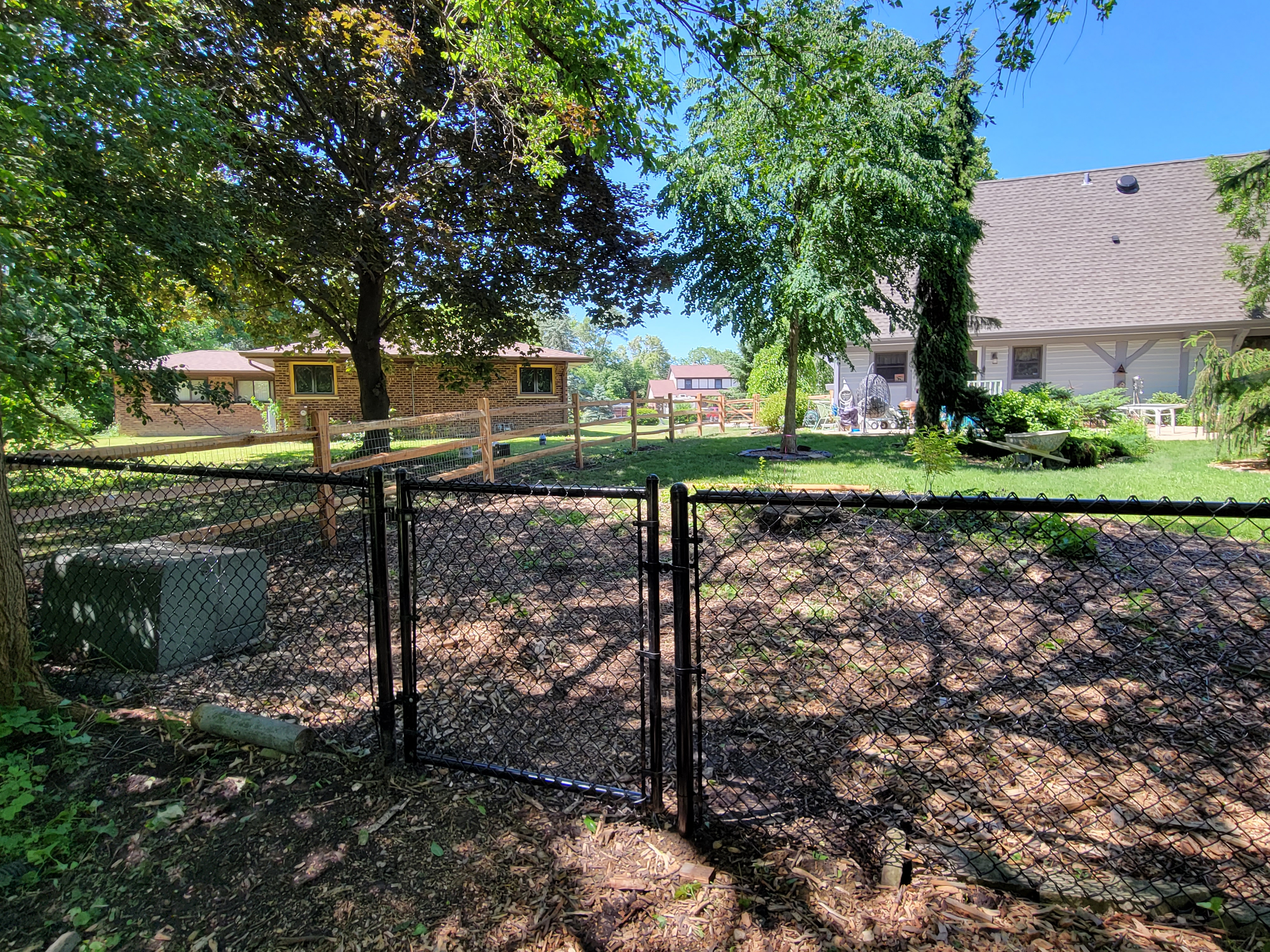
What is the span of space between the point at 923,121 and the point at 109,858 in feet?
44.5

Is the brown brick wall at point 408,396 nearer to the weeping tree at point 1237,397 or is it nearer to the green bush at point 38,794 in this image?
the weeping tree at point 1237,397

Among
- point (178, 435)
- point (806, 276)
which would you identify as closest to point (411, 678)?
point (806, 276)

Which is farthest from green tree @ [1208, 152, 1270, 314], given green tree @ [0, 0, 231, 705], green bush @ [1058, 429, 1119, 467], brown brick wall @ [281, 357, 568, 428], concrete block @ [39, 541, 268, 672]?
Answer: brown brick wall @ [281, 357, 568, 428]

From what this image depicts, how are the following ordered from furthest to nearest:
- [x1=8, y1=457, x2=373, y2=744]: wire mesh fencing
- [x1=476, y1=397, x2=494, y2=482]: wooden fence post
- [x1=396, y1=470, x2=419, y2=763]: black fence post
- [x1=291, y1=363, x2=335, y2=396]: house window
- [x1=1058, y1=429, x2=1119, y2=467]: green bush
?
[x1=291, y1=363, x2=335, y2=396]: house window < [x1=1058, y1=429, x2=1119, y2=467]: green bush < [x1=476, y1=397, x2=494, y2=482]: wooden fence post < [x1=8, y1=457, x2=373, y2=744]: wire mesh fencing < [x1=396, y1=470, x2=419, y2=763]: black fence post

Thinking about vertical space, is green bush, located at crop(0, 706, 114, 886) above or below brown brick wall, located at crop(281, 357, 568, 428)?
below

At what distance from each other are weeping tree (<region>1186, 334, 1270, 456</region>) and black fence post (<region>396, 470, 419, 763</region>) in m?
9.99

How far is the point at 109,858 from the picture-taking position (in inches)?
85.8

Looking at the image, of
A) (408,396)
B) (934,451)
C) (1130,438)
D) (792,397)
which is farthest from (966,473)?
(408,396)

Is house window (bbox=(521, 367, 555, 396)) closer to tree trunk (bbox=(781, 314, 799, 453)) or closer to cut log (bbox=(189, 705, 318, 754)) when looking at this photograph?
tree trunk (bbox=(781, 314, 799, 453))

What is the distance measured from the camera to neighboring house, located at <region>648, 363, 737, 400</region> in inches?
3100

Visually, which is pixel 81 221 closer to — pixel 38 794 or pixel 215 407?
pixel 38 794

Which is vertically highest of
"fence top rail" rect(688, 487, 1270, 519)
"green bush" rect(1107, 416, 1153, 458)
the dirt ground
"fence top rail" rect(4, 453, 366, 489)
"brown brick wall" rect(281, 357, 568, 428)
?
"brown brick wall" rect(281, 357, 568, 428)

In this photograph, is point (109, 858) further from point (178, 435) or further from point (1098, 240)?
point (1098, 240)

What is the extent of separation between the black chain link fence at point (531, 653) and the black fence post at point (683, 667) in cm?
12
